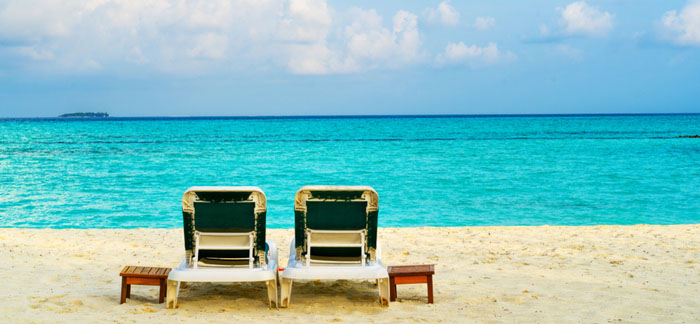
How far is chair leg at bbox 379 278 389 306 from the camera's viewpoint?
5.93m

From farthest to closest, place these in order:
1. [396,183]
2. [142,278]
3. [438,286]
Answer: [396,183], [438,286], [142,278]

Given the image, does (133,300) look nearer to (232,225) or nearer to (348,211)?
(232,225)

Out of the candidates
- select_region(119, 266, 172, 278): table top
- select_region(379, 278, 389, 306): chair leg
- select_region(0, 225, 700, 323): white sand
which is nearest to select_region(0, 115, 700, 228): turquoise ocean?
select_region(0, 225, 700, 323): white sand

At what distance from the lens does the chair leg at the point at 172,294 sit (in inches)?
229

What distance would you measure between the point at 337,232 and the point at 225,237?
40.6 inches

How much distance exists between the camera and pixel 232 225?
232 inches

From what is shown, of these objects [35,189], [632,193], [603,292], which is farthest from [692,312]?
[35,189]

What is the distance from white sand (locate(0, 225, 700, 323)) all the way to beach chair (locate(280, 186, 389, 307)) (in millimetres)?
372

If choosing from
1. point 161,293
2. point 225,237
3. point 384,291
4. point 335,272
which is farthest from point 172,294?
point 384,291

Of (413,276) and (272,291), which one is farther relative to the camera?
(413,276)

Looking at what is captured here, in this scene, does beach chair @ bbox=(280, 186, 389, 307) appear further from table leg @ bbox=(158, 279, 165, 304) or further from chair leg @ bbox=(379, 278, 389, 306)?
table leg @ bbox=(158, 279, 165, 304)

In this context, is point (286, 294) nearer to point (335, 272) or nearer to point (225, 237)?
point (335, 272)

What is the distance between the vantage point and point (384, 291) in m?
5.96

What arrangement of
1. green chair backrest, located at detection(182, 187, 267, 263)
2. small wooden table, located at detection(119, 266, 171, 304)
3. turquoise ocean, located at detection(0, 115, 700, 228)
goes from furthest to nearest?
turquoise ocean, located at detection(0, 115, 700, 228)
small wooden table, located at detection(119, 266, 171, 304)
green chair backrest, located at detection(182, 187, 267, 263)
